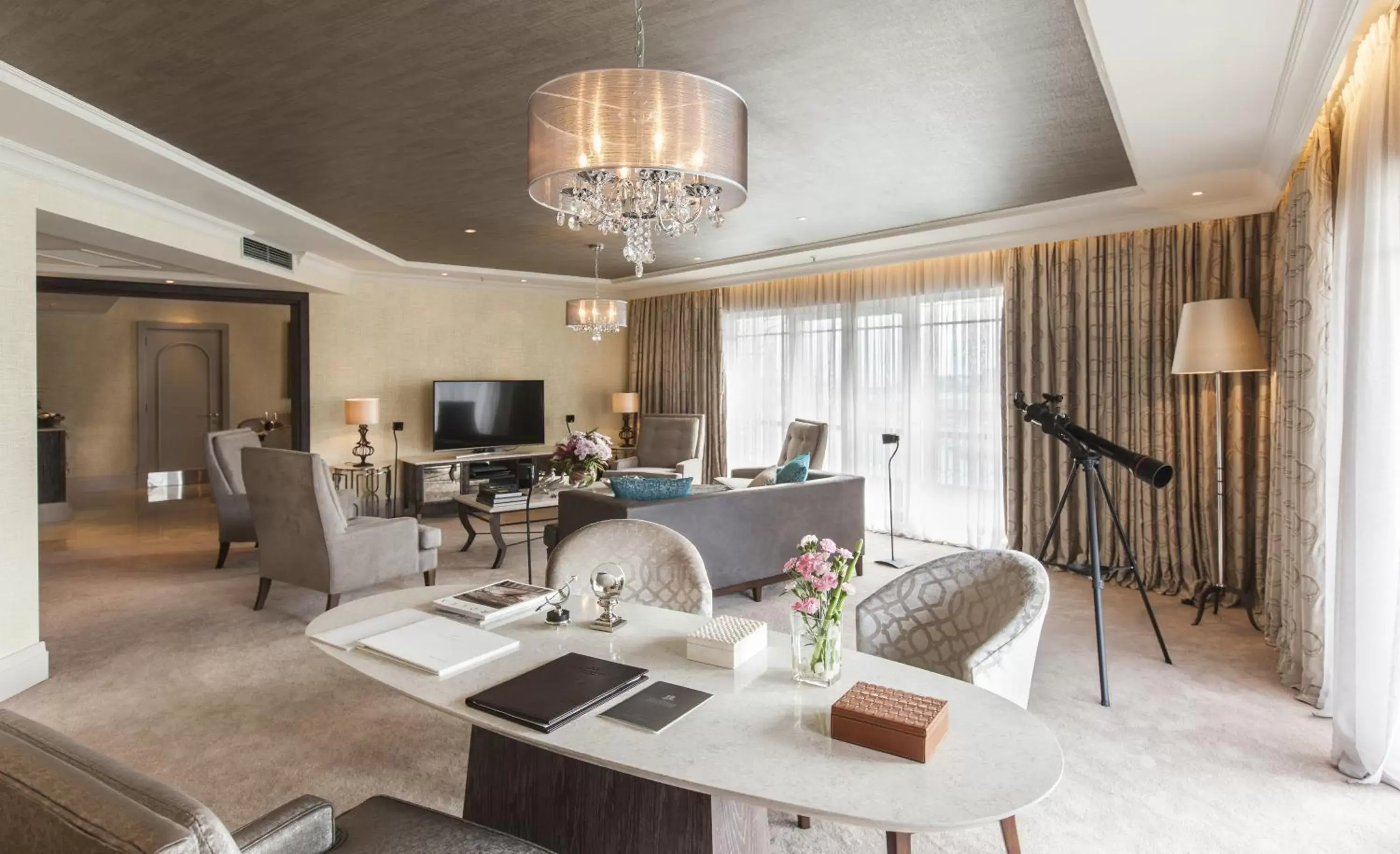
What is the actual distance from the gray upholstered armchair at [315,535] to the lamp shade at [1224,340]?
4.50 meters

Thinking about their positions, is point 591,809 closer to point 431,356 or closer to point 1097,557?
point 1097,557

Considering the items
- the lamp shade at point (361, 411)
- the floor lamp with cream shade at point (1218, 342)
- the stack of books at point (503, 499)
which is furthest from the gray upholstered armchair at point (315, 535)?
the floor lamp with cream shade at point (1218, 342)

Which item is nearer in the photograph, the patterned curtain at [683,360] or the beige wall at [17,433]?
the beige wall at [17,433]

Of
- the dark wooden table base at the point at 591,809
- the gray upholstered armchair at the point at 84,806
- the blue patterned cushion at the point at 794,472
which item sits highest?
the blue patterned cushion at the point at 794,472

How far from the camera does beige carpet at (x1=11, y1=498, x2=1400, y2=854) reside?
2180 mm

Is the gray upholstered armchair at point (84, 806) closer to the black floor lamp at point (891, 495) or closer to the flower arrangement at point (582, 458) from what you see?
the flower arrangement at point (582, 458)

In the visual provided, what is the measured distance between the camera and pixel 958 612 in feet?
6.63

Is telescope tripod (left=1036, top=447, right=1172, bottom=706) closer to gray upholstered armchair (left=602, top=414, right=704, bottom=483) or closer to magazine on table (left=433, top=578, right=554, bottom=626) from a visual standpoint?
magazine on table (left=433, top=578, right=554, bottom=626)

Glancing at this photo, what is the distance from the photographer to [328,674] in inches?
133

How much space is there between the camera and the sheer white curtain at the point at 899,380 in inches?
228

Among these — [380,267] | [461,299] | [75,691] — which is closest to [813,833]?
[75,691]

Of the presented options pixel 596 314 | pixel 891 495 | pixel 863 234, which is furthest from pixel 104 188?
pixel 891 495

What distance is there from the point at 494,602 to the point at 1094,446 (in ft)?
8.67

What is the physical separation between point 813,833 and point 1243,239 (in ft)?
14.4
